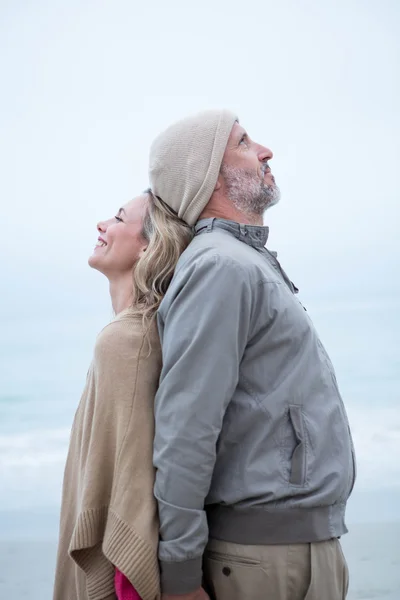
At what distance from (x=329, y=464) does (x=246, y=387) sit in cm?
21

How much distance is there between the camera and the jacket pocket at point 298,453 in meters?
1.46

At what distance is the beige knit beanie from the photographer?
5.67 ft

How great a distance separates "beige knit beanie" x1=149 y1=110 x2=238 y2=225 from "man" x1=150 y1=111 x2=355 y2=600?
185 mm

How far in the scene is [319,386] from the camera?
60.4 inches

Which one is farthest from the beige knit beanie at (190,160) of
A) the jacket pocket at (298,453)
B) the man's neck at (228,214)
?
the jacket pocket at (298,453)

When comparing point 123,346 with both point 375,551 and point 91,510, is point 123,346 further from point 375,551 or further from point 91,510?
point 375,551

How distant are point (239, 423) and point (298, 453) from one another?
0.12m

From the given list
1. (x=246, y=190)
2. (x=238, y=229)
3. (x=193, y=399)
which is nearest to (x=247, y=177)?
(x=246, y=190)

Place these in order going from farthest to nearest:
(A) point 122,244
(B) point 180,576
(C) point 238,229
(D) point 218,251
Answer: (A) point 122,244, (C) point 238,229, (D) point 218,251, (B) point 180,576

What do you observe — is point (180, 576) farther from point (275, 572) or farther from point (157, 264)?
point (157, 264)

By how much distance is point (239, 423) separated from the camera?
1497 millimetres

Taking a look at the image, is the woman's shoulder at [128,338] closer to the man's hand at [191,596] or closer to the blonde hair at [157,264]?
the blonde hair at [157,264]

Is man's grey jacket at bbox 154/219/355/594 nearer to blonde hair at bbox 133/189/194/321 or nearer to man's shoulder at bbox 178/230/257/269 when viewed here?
man's shoulder at bbox 178/230/257/269

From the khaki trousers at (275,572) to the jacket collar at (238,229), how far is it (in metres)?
0.61
